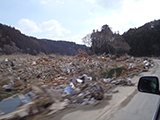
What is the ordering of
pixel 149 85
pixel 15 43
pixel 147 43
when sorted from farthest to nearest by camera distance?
pixel 15 43 < pixel 147 43 < pixel 149 85

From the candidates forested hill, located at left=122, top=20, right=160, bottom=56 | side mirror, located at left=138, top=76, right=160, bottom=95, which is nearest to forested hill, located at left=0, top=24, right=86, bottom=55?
side mirror, located at left=138, top=76, right=160, bottom=95

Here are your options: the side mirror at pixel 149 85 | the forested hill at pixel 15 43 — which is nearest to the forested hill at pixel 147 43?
the forested hill at pixel 15 43

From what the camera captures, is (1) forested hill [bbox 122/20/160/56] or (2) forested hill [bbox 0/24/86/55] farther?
(1) forested hill [bbox 122/20/160/56]

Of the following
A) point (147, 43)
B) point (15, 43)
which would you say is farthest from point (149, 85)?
point (15, 43)

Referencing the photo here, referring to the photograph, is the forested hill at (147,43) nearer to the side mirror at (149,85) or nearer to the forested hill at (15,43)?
the forested hill at (15,43)

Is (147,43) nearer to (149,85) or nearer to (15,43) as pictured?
(149,85)

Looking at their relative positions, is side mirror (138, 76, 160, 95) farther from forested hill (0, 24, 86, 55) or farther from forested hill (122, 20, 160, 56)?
forested hill (122, 20, 160, 56)

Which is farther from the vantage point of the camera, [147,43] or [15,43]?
[15,43]

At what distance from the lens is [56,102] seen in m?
2.84

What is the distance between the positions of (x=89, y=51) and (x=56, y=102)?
1167 inches

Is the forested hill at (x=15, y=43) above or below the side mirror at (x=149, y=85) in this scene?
above

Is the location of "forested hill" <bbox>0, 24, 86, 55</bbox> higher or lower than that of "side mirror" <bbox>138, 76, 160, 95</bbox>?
higher

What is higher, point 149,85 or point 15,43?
point 15,43

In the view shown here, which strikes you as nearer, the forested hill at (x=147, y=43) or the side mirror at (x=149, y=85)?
the side mirror at (x=149, y=85)
